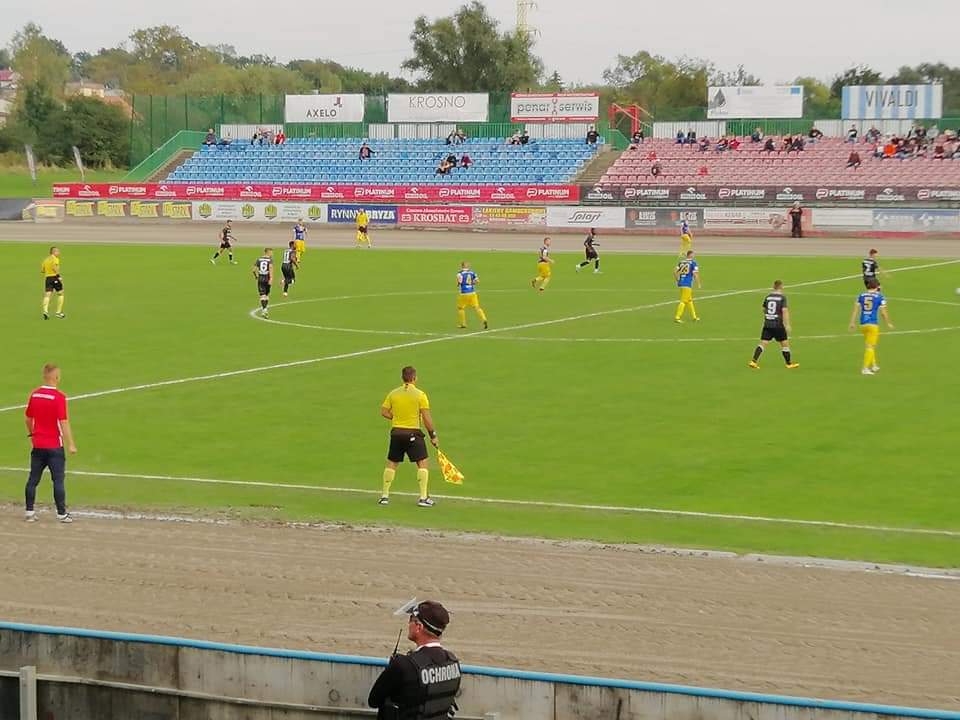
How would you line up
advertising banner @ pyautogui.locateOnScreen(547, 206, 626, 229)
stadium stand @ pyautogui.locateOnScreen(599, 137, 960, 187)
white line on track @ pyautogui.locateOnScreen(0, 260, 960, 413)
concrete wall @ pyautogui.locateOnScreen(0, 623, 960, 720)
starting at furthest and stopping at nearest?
stadium stand @ pyautogui.locateOnScreen(599, 137, 960, 187), advertising banner @ pyautogui.locateOnScreen(547, 206, 626, 229), white line on track @ pyautogui.locateOnScreen(0, 260, 960, 413), concrete wall @ pyautogui.locateOnScreen(0, 623, 960, 720)

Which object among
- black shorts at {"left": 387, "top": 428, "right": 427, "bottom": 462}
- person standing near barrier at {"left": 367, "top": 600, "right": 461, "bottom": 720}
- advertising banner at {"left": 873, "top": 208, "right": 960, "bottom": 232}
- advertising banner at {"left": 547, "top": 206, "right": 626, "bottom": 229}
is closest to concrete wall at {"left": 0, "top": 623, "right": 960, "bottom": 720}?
person standing near barrier at {"left": 367, "top": 600, "right": 461, "bottom": 720}

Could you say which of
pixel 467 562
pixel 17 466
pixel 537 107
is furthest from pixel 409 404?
pixel 537 107

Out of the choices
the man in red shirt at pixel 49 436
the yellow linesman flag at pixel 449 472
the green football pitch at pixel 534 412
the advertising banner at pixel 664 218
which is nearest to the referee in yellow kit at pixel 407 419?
the yellow linesman flag at pixel 449 472

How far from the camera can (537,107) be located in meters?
94.2

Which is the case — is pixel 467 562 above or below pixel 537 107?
below

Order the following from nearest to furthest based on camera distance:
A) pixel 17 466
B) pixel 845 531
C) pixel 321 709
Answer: pixel 321 709
pixel 845 531
pixel 17 466

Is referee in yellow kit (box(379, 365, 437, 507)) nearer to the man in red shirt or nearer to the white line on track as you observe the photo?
the man in red shirt

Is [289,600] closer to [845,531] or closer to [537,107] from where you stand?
[845,531]

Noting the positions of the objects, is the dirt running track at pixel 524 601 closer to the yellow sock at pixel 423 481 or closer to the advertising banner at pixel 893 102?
the yellow sock at pixel 423 481

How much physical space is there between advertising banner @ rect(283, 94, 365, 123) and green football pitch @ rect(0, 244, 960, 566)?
54.1m

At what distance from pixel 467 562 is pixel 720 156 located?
2901 inches

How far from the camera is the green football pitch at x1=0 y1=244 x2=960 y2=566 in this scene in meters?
18.5

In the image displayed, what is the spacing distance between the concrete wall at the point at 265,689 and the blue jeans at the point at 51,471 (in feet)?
21.8

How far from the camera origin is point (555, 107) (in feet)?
307
